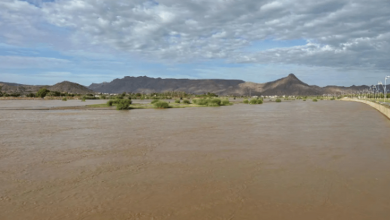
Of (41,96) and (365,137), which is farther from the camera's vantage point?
(41,96)

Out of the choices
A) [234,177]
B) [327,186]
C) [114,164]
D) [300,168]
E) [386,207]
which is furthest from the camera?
[114,164]

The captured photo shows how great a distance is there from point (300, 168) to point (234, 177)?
8.31 ft

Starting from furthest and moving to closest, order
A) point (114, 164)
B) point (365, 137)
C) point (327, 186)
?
point (365, 137) < point (114, 164) < point (327, 186)

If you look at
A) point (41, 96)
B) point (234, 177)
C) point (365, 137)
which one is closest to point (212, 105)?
point (365, 137)

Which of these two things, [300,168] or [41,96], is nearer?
[300,168]

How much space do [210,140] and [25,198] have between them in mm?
10078

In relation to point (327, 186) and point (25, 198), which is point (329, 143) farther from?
point (25, 198)

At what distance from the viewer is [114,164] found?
10.9 m

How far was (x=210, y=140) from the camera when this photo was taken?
16234mm

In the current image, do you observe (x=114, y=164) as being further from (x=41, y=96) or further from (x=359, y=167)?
(x=41, y=96)

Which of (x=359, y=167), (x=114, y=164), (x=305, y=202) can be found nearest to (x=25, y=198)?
(x=114, y=164)

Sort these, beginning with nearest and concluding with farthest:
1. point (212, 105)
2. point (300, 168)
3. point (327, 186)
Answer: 1. point (327, 186)
2. point (300, 168)
3. point (212, 105)

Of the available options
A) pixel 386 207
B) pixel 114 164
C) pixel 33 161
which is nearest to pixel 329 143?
pixel 386 207

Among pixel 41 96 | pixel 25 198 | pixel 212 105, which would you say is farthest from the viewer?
pixel 41 96
